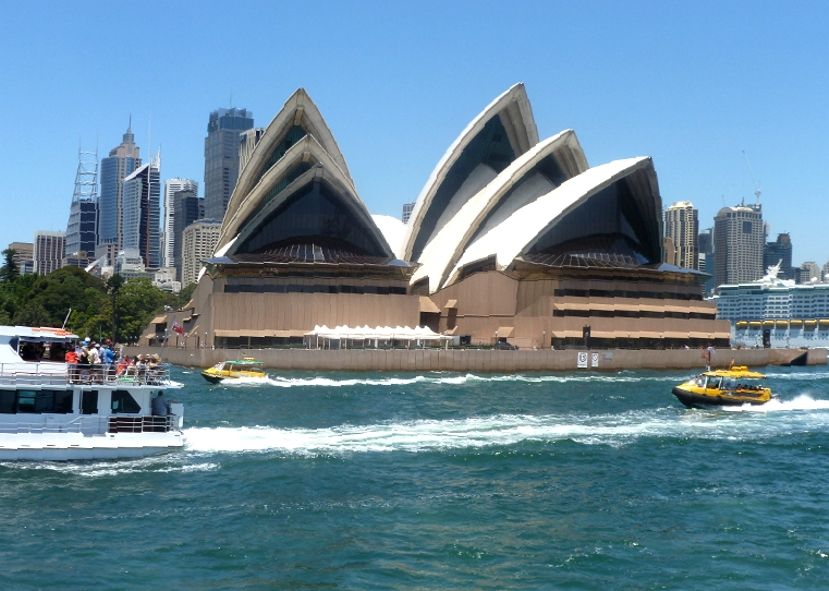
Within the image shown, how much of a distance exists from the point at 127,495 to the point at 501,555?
8.68 m

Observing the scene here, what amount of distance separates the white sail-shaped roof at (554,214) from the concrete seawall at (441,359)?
1167 cm

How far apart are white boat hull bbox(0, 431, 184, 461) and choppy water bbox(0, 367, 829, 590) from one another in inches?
21.1

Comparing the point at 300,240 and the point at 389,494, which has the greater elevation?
the point at 300,240

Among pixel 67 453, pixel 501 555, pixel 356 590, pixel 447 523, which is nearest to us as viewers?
pixel 356 590

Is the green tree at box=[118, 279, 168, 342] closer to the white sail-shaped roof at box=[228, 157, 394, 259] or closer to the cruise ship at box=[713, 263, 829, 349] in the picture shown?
the white sail-shaped roof at box=[228, 157, 394, 259]

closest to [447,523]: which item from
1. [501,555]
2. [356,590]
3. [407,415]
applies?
[501,555]

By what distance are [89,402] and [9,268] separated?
414ft

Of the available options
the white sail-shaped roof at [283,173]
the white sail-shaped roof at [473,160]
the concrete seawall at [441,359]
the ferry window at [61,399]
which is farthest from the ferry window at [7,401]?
the white sail-shaped roof at [473,160]

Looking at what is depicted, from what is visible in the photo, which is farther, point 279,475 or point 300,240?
point 300,240

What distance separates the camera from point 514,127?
92250mm

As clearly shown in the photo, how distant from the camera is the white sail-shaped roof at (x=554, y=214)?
270 feet

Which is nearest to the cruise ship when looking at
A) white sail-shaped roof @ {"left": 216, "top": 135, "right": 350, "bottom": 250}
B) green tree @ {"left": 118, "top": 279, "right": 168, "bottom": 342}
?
green tree @ {"left": 118, "top": 279, "right": 168, "bottom": 342}

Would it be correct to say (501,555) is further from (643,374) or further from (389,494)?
(643,374)

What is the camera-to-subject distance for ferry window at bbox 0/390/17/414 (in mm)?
25688
